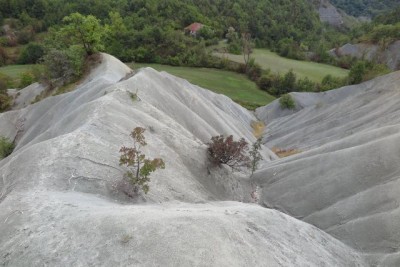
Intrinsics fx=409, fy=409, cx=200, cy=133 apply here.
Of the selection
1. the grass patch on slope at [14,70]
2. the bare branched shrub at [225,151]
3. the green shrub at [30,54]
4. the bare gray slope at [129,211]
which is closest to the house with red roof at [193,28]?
the green shrub at [30,54]

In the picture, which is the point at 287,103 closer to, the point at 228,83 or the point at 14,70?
the point at 228,83

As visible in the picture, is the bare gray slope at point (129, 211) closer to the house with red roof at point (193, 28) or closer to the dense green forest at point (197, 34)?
the dense green forest at point (197, 34)

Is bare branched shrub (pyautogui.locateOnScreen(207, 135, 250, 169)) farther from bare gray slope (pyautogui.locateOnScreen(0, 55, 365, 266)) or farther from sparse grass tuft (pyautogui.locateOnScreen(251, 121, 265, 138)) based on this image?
sparse grass tuft (pyautogui.locateOnScreen(251, 121, 265, 138))

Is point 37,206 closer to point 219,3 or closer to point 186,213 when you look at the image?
point 186,213

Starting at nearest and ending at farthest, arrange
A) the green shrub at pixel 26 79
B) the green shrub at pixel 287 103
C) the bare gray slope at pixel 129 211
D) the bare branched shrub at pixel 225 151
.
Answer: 1. the bare gray slope at pixel 129 211
2. the bare branched shrub at pixel 225 151
3. the green shrub at pixel 287 103
4. the green shrub at pixel 26 79

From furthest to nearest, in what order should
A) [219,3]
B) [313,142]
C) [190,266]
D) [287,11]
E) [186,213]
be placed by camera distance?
[287,11] < [219,3] < [313,142] < [186,213] < [190,266]

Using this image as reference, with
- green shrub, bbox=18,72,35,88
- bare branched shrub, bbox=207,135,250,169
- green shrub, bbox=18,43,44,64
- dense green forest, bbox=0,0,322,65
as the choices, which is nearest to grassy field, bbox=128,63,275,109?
dense green forest, bbox=0,0,322,65

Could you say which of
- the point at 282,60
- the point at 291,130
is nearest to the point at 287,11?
the point at 282,60
